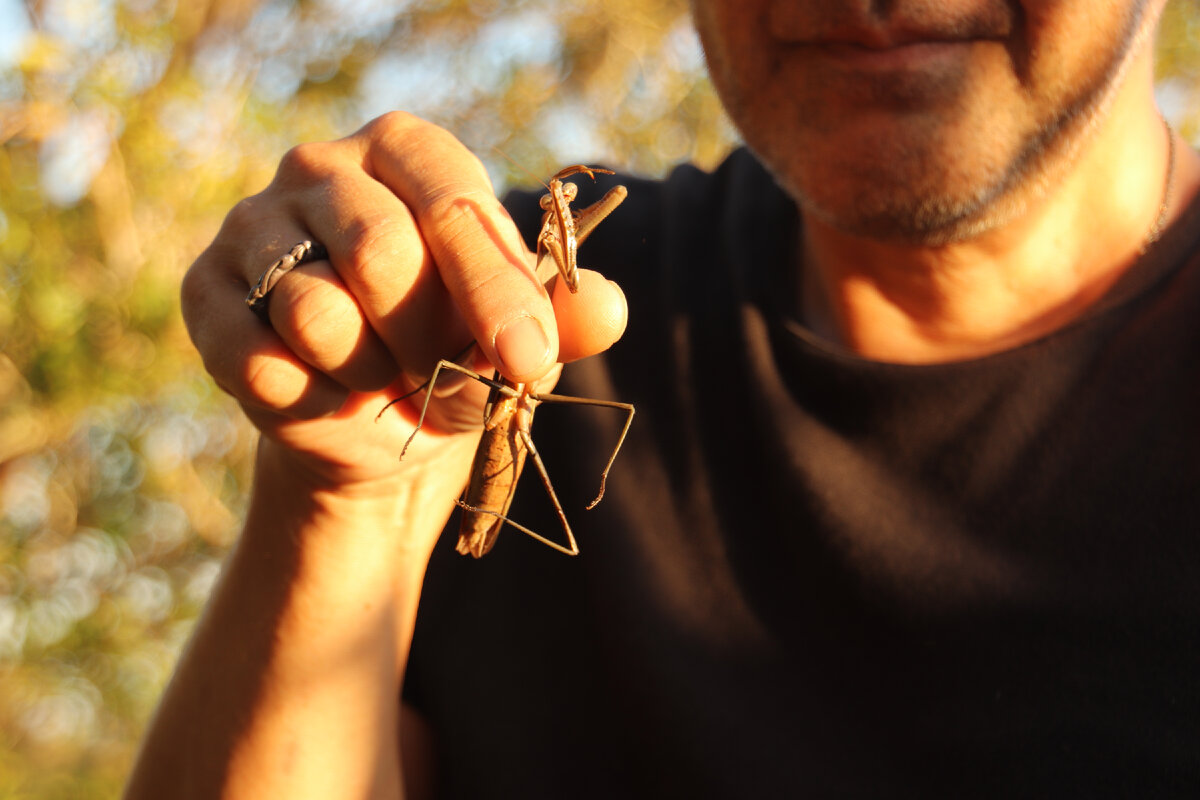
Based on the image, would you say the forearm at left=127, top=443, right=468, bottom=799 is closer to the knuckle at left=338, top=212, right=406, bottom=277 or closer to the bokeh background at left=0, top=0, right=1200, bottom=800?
the knuckle at left=338, top=212, right=406, bottom=277

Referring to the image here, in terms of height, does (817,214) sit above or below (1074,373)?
above

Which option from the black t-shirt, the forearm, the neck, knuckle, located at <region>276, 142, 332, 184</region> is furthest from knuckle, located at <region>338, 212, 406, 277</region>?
the neck

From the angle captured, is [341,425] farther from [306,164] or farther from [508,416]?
[306,164]

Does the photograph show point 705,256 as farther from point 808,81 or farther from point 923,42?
point 923,42

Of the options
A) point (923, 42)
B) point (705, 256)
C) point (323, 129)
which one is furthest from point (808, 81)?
point (323, 129)

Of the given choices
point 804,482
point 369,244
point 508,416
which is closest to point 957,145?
point 804,482

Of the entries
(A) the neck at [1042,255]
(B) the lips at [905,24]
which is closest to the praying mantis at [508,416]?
(B) the lips at [905,24]
